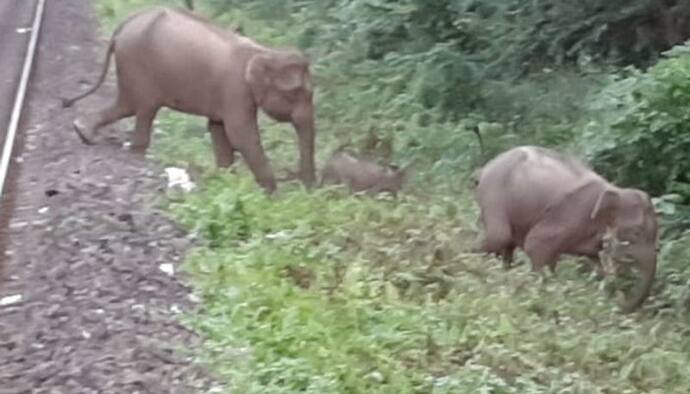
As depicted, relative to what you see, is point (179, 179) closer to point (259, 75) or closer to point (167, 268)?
point (259, 75)

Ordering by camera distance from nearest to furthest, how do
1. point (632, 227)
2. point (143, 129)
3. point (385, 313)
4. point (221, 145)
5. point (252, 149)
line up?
point (385, 313) < point (632, 227) < point (252, 149) < point (221, 145) < point (143, 129)

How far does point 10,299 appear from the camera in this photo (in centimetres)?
866

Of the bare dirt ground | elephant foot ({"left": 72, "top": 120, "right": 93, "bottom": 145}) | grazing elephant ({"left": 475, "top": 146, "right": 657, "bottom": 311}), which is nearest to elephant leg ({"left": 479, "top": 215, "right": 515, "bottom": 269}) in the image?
grazing elephant ({"left": 475, "top": 146, "right": 657, "bottom": 311})

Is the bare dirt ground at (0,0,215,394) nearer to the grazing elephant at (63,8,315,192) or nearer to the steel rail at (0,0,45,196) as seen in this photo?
the steel rail at (0,0,45,196)

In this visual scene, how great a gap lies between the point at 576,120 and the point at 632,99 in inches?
123

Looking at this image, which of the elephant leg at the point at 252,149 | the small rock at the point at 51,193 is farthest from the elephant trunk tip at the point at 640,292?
the small rock at the point at 51,193

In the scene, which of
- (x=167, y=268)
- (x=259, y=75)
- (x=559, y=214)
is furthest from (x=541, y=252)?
(x=167, y=268)

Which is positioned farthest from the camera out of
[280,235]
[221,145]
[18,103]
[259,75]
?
[18,103]

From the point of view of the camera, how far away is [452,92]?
15977mm

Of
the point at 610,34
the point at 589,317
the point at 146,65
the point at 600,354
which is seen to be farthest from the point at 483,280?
the point at 610,34

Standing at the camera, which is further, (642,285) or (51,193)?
(51,193)

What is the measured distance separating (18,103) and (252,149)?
3.53 metres

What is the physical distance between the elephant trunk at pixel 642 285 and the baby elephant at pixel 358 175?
9.20 feet

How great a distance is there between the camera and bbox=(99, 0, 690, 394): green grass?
775 cm
